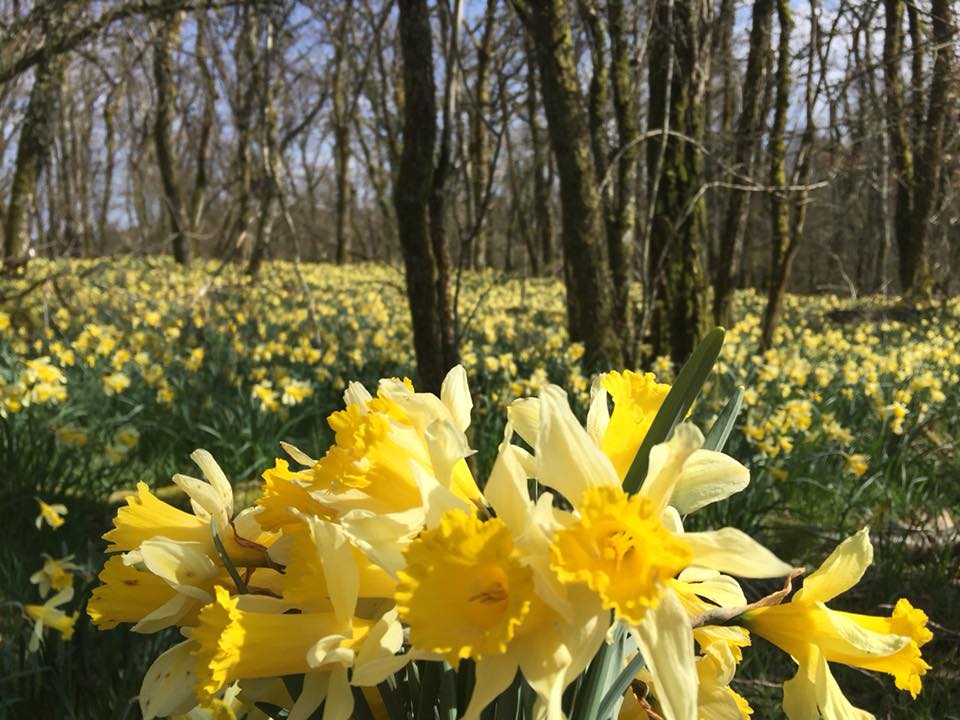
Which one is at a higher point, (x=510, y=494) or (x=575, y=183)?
(x=575, y=183)

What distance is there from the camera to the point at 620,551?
54 cm

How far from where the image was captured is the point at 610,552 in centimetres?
53

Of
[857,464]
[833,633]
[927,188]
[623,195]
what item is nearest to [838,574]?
[833,633]

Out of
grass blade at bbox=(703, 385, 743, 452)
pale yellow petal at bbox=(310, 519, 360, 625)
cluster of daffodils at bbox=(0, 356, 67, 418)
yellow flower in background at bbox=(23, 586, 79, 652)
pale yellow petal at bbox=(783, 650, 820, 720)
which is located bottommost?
yellow flower in background at bbox=(23, 586, 79, 652)

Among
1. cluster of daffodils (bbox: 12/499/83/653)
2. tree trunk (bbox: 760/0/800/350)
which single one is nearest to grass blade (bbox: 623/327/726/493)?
cluster of daffodils (bbox: 12/499/83/653)

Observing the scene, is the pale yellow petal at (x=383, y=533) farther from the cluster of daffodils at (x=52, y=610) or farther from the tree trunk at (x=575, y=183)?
the tree trunk at (x=575, y=183)

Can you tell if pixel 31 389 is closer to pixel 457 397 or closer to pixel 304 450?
pixel 304 450

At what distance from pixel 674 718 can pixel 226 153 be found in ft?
115

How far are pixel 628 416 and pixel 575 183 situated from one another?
3.98m

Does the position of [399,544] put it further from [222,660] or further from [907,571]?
[907,571]

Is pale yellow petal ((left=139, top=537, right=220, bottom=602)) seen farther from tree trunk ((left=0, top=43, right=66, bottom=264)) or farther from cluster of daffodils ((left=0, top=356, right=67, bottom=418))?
tree trunk ((left=0, top=43, right=66, bottom=264))

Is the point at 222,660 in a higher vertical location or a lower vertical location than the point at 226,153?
lower

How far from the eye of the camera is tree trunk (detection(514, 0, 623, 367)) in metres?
4.20

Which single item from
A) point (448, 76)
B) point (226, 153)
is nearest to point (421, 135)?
point (448, 76)
